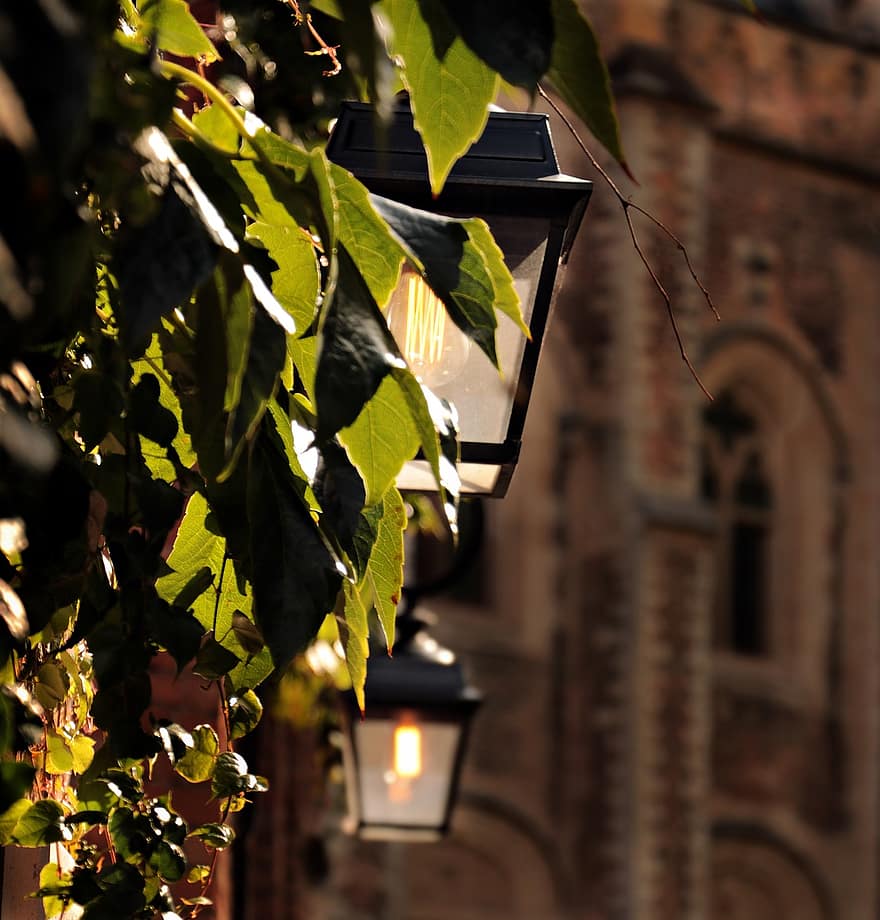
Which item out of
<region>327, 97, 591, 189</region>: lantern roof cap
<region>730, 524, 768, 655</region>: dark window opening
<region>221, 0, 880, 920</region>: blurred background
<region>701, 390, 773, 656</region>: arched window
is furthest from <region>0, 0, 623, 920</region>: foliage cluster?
<region>730, 524, 768, 655</region>: dark window opening

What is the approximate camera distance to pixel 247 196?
1.66 metres

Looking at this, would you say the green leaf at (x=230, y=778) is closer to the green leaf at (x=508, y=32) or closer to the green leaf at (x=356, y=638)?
the green leaf at (x=356, y=638)

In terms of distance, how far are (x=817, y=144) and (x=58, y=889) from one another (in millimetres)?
18602

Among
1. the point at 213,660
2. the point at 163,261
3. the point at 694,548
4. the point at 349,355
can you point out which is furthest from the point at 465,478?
the point at 694,548

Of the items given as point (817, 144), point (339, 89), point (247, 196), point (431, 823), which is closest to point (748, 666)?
point (817, 144)

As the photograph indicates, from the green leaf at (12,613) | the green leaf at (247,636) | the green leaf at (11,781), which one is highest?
the green leaf at (247,636)

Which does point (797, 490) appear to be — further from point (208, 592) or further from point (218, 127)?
point (218, 127)

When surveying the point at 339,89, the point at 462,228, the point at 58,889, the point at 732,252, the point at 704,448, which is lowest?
the point at 58,889

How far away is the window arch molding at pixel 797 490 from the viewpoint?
19.0m

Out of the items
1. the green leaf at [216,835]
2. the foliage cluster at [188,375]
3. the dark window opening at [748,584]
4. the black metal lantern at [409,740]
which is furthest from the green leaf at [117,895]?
the dark window opening at [748,584]

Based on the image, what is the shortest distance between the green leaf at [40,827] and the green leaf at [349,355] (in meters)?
0.55

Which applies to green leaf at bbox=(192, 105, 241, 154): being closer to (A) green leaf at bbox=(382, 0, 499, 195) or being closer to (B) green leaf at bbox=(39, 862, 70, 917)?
(A) green leaf at bbox=(382, 0, 499, 195)

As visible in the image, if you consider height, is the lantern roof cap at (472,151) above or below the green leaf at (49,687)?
above

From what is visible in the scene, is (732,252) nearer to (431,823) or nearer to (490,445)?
(431,823)
